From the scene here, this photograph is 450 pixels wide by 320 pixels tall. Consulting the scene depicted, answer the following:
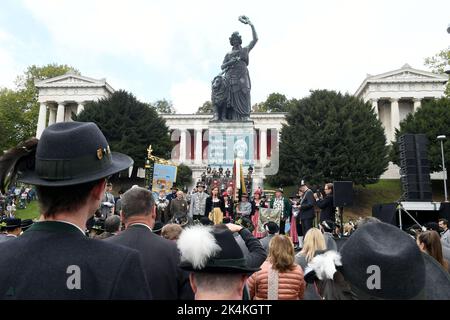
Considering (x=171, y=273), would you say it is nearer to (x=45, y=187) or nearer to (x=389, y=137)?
(x=45, y=187)

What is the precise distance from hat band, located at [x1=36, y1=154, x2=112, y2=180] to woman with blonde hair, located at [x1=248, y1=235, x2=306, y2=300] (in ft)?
9.17

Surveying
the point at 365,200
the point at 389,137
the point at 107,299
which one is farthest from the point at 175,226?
the point at 389,137

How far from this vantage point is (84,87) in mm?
71312

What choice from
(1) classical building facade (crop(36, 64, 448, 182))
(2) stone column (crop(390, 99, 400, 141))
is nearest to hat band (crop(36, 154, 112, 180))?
(1) classical building facade (crop(36, 64, 448, 182))

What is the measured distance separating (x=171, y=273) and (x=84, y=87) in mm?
73500

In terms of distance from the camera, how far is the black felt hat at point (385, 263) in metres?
2.34

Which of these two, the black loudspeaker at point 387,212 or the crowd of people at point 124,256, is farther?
the black loudspeaker at point 387,212

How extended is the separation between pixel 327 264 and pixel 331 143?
44.9m

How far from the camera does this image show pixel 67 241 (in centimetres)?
193

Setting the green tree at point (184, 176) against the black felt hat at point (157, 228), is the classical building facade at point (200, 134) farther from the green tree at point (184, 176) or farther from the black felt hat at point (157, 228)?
the black felt hat at point (157, 228)

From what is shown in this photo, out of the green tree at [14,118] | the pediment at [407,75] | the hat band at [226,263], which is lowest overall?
the hat band at [226,263]

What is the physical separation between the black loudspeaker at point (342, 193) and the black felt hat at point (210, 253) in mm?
10203

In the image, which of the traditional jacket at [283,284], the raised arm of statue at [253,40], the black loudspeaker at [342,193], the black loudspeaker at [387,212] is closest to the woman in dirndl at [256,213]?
the black loudspeaker at [342,193]

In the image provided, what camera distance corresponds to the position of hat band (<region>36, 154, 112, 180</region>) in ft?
6.72
